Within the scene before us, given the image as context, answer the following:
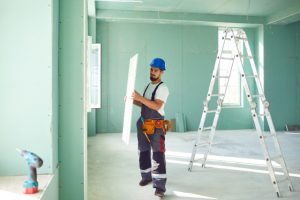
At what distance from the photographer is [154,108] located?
2693mm

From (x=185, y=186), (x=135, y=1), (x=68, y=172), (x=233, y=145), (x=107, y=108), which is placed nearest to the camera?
(x=68, y=172)

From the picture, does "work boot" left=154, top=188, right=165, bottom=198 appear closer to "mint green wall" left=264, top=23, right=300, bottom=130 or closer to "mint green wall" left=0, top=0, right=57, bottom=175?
"mint green wall" left=0, top=0, right=57, bottom=175

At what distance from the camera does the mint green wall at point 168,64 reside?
7.40 m

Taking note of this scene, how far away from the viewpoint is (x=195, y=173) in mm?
3652

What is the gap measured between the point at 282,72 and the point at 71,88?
7.65 metres

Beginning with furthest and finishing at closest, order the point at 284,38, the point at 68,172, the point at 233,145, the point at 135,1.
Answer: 1. the point at 284,38
2. the point at 135,1
3. the point at 233,145
4. the point at 68,172

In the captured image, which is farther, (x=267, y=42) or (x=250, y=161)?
(x=267, y=42)

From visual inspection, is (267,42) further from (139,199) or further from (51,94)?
(51,94)

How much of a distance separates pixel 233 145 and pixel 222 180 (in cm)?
245

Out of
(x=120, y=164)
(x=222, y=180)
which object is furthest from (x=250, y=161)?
(x=120, y=164)

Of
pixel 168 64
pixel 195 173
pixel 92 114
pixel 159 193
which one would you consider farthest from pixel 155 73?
pixel 168 64

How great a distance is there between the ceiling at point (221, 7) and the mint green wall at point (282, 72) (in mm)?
499

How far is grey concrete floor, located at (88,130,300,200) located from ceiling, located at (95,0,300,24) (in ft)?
10.7

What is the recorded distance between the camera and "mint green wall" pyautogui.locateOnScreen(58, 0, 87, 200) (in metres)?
1.70
